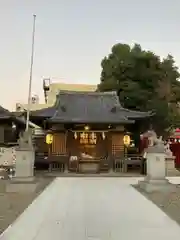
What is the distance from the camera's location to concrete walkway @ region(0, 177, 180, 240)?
6.02 m

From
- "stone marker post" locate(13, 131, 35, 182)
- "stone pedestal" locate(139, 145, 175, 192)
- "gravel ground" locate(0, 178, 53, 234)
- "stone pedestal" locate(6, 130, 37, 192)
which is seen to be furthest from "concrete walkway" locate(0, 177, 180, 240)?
"stone marker post" locate(13, 131, 35, 182)

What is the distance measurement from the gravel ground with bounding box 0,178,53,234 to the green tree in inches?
710

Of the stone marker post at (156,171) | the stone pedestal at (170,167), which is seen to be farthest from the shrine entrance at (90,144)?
the stone marker post at (156,171)

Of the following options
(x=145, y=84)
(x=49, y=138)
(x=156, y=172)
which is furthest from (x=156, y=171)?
(x=145, y=84)

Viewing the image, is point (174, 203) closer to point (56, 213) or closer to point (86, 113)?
point (56, 213)

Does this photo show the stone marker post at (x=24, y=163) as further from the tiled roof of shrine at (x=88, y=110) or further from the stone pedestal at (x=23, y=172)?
the tiled roof of shrine at (x=88, y=110)

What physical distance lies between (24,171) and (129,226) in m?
7.05

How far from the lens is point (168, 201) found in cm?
1015

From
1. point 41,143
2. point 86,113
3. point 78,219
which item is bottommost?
point 78,219

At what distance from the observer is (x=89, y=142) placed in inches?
976

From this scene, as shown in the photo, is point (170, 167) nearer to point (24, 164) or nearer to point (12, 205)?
point (24, 164)

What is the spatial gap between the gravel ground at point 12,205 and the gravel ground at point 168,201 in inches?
130

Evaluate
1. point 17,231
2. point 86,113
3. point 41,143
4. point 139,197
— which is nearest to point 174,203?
point 139,197

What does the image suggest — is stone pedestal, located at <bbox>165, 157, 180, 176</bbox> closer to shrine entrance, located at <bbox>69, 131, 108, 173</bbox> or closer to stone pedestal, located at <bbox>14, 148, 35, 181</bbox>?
shrine entrance, located at <bbox>69, 131, 108, 173</bbox>
